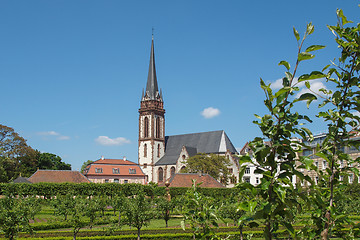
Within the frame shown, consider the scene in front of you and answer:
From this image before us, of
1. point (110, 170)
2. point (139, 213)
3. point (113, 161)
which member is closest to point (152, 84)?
point (113, 161)

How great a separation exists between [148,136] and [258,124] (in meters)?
90.0

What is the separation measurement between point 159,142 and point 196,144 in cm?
972

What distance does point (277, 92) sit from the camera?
290cm

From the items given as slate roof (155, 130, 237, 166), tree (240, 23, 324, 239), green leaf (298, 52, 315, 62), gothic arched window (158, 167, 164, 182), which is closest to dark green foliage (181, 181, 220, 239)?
tree (240, 23, 324, 239)

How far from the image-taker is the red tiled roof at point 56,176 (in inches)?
2357

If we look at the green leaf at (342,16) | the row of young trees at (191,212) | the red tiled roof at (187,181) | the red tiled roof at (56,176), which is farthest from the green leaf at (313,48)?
the red tiled roof at (56,176)

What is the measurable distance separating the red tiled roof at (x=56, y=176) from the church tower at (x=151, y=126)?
2911cm

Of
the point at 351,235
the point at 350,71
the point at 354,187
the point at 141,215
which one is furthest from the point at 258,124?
the point at 354,187

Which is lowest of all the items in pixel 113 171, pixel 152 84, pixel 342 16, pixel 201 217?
pixel 201 217

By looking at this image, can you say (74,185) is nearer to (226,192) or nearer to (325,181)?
(226,192)

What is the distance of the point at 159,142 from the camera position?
93125mm

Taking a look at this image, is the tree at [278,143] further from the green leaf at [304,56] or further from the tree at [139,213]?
the tree at [139,213]

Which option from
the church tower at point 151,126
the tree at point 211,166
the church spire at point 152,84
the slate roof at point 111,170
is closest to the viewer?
the tree at point 211,166

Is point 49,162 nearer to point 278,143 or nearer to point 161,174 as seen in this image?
point 161,174
